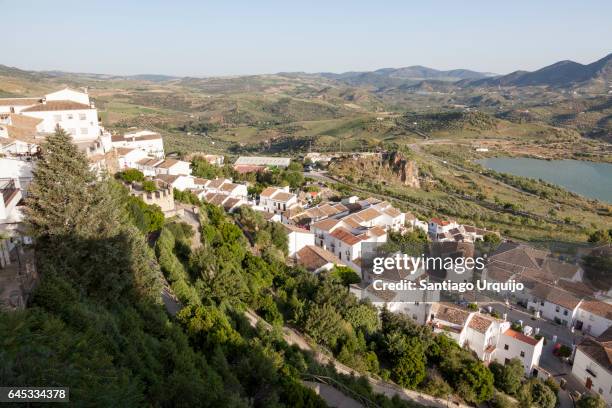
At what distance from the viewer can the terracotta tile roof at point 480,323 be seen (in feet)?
57.4

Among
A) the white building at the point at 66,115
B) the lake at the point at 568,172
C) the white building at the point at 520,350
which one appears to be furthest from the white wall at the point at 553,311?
the lake at the point at 568,172

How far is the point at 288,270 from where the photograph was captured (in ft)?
63.8

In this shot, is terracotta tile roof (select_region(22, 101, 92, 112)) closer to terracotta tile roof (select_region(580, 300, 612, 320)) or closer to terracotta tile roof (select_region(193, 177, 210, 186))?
terracotta tile roof (select_region(193, 177, 210, 186))

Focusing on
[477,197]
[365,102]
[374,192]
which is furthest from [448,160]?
[365,102]

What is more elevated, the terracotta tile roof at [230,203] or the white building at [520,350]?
the terracotta tile roof at [230,203]

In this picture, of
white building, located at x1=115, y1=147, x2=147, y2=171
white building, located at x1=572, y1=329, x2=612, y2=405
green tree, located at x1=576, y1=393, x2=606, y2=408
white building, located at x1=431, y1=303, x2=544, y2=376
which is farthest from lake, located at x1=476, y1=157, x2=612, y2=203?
white building, located at x1=115, y1=147, x2=147, y2=171

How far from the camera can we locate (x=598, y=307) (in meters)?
20.9

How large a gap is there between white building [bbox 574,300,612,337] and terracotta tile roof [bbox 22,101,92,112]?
27.7 meters

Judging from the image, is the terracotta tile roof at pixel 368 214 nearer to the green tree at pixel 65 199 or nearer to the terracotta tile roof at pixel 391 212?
the terracotta tile roof at pixel 391 212

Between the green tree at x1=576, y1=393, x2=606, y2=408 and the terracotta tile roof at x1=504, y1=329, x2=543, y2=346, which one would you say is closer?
the green tree at x1=576, y1=393, x2=606, y2=408

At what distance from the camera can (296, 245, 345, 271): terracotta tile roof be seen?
70.5 ft

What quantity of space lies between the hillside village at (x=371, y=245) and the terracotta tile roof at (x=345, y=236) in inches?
2.7

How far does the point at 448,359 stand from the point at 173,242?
445 inches

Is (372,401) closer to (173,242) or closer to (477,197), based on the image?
(173,242)
